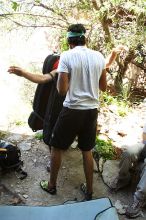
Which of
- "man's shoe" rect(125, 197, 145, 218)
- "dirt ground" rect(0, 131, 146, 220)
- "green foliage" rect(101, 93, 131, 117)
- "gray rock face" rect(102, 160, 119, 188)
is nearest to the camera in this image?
"man's shoe" rect(125, 197, 145, 218)

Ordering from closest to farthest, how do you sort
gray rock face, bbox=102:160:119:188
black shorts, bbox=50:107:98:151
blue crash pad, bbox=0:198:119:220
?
blue crash pad, bbox=0:198:119:220 < black shorts, bbox=50:107:98:151 < gray rock face, bbox=102:160:119:188

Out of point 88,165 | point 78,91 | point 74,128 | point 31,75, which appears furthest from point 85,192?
point 31,75

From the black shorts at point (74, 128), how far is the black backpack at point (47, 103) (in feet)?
0.67

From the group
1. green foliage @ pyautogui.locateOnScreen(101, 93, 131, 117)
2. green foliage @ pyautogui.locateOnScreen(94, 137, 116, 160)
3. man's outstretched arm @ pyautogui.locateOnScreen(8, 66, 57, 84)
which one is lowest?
green foliage @ pyautogui.locateOnScreen(94, 137, 116, 160)

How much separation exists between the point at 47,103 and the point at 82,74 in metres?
0.81

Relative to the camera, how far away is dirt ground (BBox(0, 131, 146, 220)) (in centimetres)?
415

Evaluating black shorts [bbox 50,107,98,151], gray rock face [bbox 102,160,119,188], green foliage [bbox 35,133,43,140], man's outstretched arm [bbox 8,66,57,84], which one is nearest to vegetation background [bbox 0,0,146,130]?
green foliage [bbox 35,133,43,140]

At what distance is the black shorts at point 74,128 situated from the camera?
3.76m

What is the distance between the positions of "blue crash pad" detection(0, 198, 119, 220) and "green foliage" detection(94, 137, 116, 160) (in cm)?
229

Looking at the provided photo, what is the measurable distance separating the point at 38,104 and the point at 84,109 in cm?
75

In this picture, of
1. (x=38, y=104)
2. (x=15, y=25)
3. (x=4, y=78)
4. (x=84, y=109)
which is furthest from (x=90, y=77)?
(x=4, y=78)

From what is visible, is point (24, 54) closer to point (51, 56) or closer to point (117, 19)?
point (117, 19)

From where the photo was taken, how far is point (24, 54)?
751cm

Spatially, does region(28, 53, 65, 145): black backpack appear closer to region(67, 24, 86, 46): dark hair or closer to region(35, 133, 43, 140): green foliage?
region(67, 24, 86, 46): dark hair
